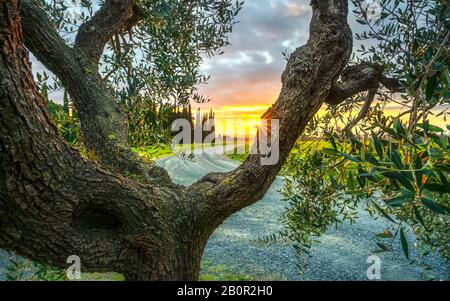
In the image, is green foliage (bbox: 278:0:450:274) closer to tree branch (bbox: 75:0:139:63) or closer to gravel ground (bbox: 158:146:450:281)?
tree branch (bbox: 75:0:139:63)

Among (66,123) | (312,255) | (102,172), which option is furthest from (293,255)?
(102,172)

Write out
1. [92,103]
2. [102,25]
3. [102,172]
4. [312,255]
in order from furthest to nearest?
[312,255], [102,25], [92,103], [102,172]

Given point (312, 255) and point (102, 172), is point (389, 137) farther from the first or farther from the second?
point (312, 255)

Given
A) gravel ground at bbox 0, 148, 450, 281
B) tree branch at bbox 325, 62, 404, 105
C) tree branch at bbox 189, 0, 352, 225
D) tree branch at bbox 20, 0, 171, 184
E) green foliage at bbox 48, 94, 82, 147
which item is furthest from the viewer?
gravel ground at bbox 0, 148, 450, 281

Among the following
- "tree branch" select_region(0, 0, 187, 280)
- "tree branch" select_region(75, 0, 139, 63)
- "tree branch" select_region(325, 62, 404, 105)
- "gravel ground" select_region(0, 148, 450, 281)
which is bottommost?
"gravel ground" select_region(0, 148, 450, 281)

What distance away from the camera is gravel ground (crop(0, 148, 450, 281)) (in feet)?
22.1

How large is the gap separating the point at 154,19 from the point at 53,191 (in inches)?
82.6

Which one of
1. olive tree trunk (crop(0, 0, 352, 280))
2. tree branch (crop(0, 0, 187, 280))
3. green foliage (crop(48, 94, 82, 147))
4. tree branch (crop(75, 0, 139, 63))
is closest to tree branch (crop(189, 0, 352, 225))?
olive tree trunk (crop(0, 0, 352, 280))

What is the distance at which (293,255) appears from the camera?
7.60 metres

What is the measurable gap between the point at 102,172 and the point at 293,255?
646 centimetres
